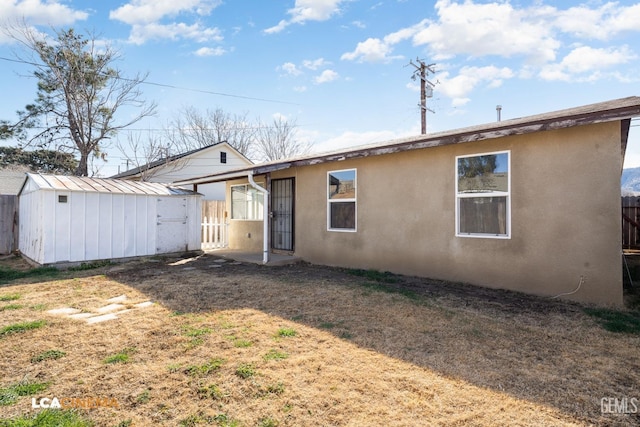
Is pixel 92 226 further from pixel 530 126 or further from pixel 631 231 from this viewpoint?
pixel 631 231

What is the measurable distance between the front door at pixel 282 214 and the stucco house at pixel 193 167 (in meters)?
8.63

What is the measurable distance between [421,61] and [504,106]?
4.57 metres

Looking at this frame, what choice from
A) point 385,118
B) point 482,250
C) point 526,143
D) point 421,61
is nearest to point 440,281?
point 482,250

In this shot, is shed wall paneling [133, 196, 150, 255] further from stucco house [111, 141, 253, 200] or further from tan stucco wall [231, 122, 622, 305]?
stucco house [111, 141, 253, 200]

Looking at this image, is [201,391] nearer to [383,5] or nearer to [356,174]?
[356,174]

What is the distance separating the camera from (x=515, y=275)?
5398mm

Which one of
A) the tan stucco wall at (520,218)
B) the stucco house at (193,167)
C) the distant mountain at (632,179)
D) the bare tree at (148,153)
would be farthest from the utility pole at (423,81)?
the distant mountain at (632,179)

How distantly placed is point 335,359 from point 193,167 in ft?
59.1

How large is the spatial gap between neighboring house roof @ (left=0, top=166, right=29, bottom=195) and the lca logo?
79.9 ft

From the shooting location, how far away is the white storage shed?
25.9 ft
